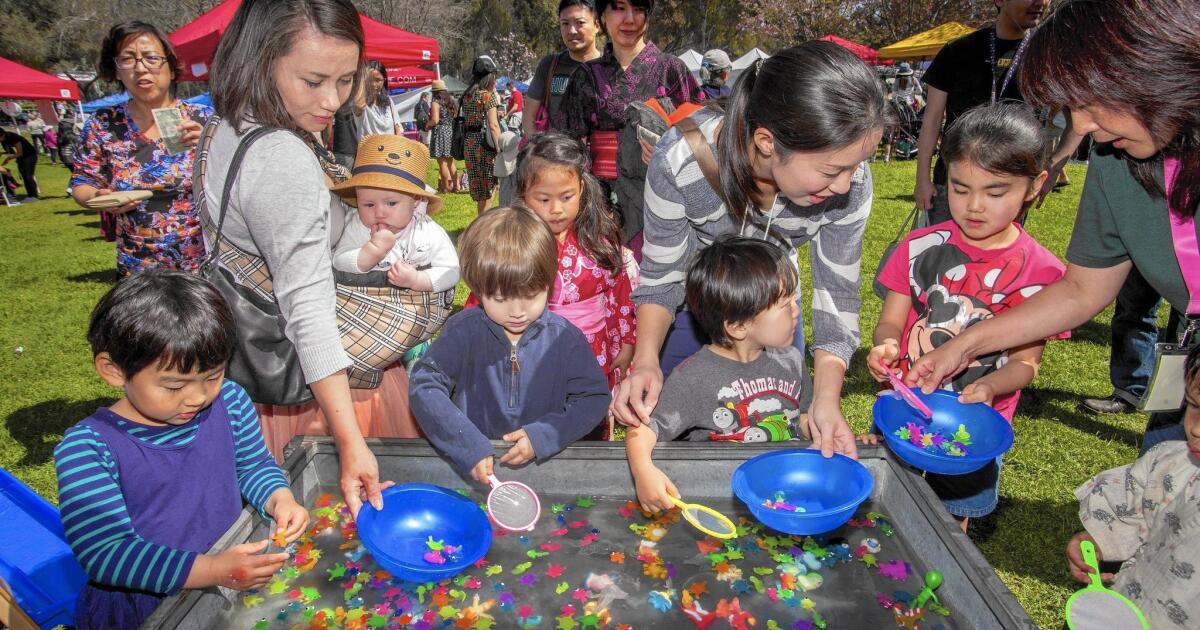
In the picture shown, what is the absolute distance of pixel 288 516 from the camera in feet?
4.92

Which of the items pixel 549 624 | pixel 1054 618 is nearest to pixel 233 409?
pixel 549 624

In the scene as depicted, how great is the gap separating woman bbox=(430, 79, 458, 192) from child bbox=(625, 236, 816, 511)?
25.1 ft

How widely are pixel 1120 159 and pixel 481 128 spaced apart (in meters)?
6.90

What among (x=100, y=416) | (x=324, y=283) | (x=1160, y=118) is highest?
(x=1160, y=118)

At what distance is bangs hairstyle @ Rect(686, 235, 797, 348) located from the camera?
2.03 m

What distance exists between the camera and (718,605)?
1.33 m

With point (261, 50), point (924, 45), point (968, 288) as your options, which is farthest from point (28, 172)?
point (924, 45)

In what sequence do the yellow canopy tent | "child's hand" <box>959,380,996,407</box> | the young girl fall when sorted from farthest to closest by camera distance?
the yellow canopy tent → the young girl → "child's hand" <box>959,380,996,407</box>

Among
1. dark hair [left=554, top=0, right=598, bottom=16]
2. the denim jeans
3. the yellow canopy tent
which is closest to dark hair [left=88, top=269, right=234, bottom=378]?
dark hair [left=554, top=0, right=598, bottom=16]

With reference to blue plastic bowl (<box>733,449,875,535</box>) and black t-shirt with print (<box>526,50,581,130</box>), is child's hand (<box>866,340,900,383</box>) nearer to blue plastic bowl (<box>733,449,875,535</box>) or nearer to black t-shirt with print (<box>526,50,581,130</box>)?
blue plastic bowl (<box>733,449,875,535</box>)

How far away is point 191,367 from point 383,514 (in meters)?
0.48

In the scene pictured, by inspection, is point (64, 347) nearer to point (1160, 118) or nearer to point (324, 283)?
point (324, 283)

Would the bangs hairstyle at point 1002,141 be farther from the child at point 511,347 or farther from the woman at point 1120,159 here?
the child at point 511,347

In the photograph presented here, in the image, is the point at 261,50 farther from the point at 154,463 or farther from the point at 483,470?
the point at 483,470
